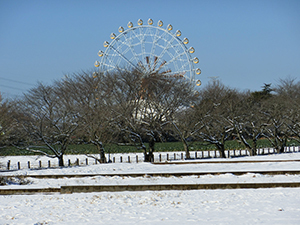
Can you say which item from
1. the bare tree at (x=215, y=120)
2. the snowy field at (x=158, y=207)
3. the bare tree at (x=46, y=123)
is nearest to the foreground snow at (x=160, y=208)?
the snowy field at (x=158, y=207)

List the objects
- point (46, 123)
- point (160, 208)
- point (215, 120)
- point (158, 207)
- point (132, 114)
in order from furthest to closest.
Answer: point (215, 120) → point (132, 114) → point (46, 123) → point (158, 207) → point (160, 208)

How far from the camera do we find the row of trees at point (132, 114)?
32.7 meters

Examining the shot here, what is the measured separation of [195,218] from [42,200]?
17.8ft

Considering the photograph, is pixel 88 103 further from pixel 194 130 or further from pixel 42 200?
pixel 42 200

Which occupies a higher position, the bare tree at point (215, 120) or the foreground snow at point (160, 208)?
the bare tree at point (215, 120)

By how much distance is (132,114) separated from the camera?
3606 centimetres

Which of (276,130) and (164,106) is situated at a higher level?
(164,106)

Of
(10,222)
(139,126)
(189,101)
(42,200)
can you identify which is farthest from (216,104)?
(10,222)

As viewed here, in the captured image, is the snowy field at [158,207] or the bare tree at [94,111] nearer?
the snowy field at [158,207]

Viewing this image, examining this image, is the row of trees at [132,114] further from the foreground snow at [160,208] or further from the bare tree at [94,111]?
the foreground snow at [160,208]

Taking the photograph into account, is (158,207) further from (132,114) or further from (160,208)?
(132,114)

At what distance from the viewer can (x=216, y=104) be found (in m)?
40.9

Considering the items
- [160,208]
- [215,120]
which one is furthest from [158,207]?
[215,120]

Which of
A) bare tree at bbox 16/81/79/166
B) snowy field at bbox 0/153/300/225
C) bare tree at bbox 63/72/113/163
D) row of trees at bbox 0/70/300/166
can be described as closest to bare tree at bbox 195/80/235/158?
row of trees at bbox 0/70/300/166
